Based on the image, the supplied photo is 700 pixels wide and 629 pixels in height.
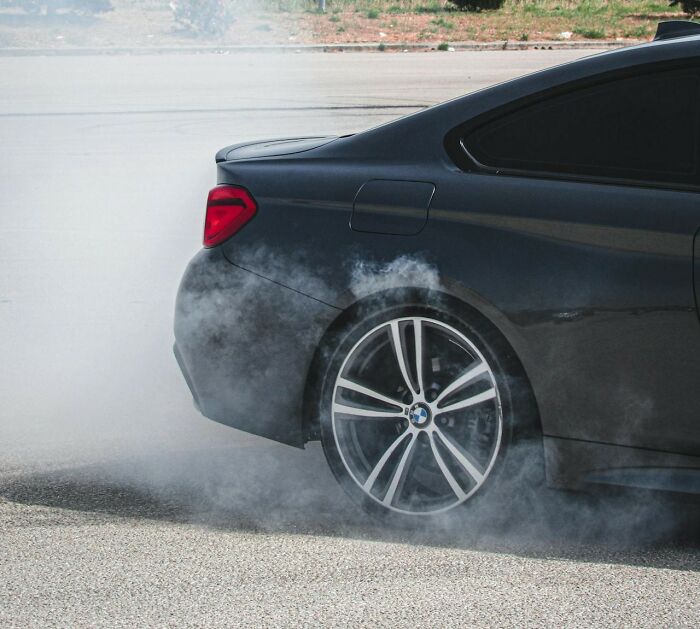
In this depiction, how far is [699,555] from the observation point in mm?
3707

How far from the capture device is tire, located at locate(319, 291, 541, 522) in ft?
12.4

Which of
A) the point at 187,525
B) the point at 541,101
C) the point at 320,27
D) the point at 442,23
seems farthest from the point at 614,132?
the point at 442,23

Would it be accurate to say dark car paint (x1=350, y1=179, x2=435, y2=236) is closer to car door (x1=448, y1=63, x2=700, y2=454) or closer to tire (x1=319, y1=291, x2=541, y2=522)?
car door (x1=448, y1=63, x2=700, y2=454)

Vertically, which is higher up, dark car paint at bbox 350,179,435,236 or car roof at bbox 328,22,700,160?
car roof at bbox 328,22,700,160

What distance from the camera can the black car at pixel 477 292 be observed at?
3592 millimetres

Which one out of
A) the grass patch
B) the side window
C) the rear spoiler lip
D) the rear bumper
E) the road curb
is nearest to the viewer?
the side window

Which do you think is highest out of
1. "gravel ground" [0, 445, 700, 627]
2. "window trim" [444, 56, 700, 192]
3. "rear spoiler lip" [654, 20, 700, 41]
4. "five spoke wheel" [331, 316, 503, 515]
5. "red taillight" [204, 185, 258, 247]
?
"rear spoiler lip" [654, 20, 700, 41]

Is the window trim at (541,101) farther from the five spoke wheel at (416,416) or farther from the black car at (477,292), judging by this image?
the five spoke wheel at (416,416)

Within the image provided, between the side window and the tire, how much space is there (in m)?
0.53

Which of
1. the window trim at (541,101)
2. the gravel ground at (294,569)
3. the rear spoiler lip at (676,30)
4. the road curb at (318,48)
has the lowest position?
the road curb at (318,48)

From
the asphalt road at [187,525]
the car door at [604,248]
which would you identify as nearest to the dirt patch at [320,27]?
the asphalt road at [187,525]

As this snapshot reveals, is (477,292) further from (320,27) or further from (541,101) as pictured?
(320,27)

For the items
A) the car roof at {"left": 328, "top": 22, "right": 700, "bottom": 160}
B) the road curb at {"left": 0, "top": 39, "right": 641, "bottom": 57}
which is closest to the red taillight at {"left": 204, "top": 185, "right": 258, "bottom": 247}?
the car roof at {"left": 328, "top": 22, "right": 700, "bottom": 160}

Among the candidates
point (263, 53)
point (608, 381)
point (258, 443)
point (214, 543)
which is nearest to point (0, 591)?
point (214, 543)
